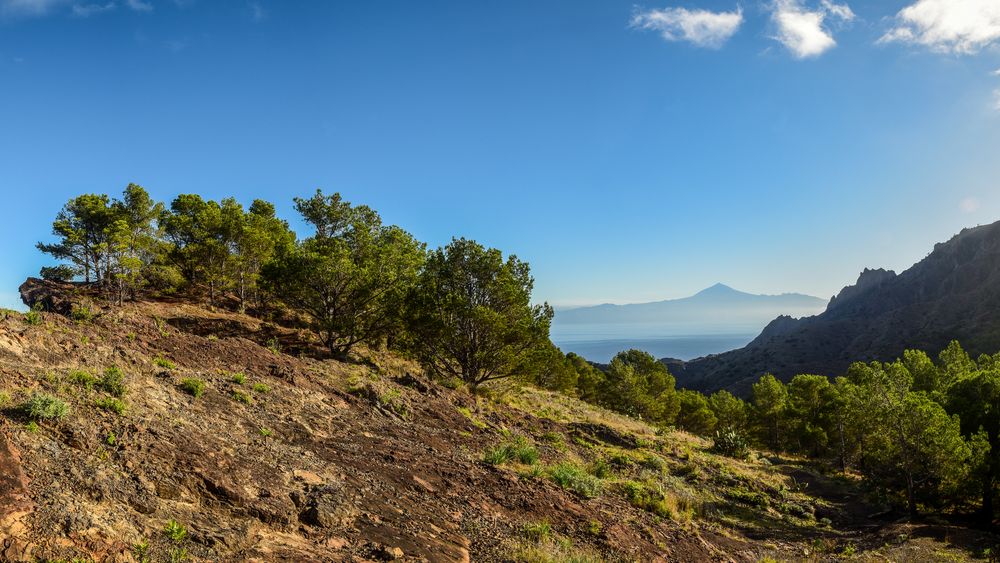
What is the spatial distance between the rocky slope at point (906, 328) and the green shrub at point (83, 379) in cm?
13125

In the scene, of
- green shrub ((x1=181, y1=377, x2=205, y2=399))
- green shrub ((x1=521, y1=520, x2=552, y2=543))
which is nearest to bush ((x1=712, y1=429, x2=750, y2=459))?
green shrub ((x1=521, y1=520, x2=552, y2=543))

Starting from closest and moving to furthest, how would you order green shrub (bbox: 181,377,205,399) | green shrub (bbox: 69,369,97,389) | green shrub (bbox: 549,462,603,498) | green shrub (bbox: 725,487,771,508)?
green shrub (bbox: 69,369,97,389) → green shrub (bbox: 181,377,205,399) → green shrub (bbox: 549,462,603,498) → green shrub (bbox: 725,487,771,508)

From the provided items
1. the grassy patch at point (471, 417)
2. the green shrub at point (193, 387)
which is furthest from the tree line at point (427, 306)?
the green shrub at point (193, 387)

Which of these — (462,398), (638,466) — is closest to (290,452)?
(462,398)

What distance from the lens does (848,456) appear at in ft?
131

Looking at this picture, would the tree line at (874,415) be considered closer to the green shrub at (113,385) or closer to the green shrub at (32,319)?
the green shrub at (113,385)

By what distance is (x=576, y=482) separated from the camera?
1323cm

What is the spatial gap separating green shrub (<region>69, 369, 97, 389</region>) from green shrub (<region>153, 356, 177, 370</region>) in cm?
311

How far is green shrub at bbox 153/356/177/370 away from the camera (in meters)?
12.2

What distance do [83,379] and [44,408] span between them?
2137mm

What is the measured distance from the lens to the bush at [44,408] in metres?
7.02

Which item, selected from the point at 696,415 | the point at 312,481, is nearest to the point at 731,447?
the point at 696,415

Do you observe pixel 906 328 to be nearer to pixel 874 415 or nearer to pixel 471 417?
pixel 874 415

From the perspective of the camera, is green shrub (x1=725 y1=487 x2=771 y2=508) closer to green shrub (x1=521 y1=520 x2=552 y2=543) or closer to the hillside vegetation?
the hillside vegetation
